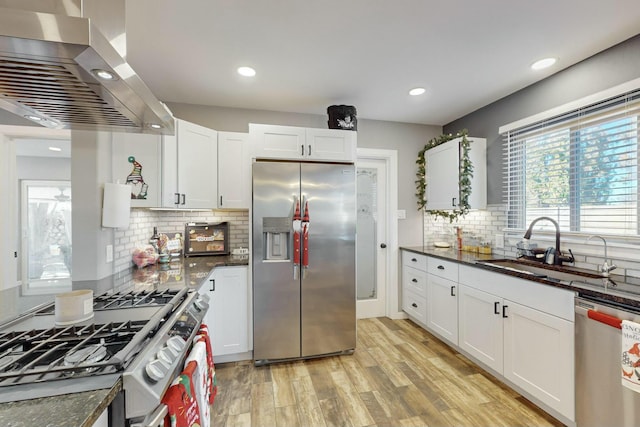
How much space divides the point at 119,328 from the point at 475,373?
8.53 ft

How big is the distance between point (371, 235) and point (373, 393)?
1899mm

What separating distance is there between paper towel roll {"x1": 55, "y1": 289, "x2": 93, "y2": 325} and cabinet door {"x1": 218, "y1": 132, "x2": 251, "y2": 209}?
5.59 feet

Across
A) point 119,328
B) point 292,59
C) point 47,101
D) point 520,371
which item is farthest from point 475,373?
point 47,101

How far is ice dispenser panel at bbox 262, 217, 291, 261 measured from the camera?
2451mm

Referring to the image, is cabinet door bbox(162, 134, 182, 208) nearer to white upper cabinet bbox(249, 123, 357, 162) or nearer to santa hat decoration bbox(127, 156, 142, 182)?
santa hat decoration bbox(127, 156, 142, 182)

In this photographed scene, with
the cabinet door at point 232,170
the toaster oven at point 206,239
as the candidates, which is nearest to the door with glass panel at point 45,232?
the toaster oven at point 206,239

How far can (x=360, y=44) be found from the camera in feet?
6.29

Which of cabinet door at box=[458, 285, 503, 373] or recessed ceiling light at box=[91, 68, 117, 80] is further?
cabinet door at box=[458, 285, 503, 373]

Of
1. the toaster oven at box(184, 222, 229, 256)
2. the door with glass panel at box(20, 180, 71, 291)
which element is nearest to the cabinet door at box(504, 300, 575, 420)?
the toaster oven at box(184, 222, 229, 256)

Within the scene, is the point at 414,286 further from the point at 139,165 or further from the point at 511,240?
the point at 139,165

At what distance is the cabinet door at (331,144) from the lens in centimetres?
262

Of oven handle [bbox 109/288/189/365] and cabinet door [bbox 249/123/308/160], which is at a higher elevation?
cabinet door [bbox 249/123/308/160]

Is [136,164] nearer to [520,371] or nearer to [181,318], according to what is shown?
[181,318]

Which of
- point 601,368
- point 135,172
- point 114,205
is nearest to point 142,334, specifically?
point 114,205
